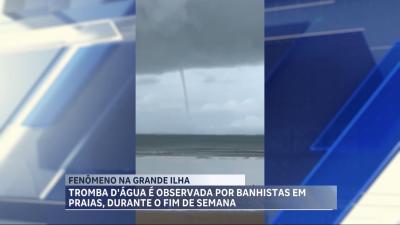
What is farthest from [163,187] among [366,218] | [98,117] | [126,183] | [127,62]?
[366,218]

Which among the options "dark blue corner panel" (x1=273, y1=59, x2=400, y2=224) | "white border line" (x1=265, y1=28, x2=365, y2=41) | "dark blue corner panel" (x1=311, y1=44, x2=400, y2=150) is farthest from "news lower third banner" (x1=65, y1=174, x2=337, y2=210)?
"white border line" (x1=265, y1=28, x2=365, y2=41)

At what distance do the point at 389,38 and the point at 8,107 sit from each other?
160 centimetres

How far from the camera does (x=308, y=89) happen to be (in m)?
1.73

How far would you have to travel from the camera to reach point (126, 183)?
71.0 inches

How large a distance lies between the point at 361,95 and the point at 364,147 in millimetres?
213

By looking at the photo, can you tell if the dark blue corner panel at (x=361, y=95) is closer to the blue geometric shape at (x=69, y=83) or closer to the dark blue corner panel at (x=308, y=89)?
the dark blue corner panel at (x=308, y=89)

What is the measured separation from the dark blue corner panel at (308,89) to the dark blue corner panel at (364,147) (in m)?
0.07

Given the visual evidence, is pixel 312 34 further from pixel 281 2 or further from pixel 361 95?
pixel 361 95

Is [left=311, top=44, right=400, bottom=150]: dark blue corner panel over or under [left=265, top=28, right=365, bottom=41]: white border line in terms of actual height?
under

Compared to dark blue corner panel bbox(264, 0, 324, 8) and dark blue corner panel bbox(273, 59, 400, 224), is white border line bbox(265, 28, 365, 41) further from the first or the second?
dark blue corner panel bbox(273, 59, 400, 224)

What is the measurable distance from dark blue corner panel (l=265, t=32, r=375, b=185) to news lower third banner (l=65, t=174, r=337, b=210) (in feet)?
0.46

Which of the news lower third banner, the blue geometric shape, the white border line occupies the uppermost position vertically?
the white border line

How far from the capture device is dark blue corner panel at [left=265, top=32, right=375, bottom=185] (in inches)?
67.7

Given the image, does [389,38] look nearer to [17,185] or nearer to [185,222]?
[185,222]
